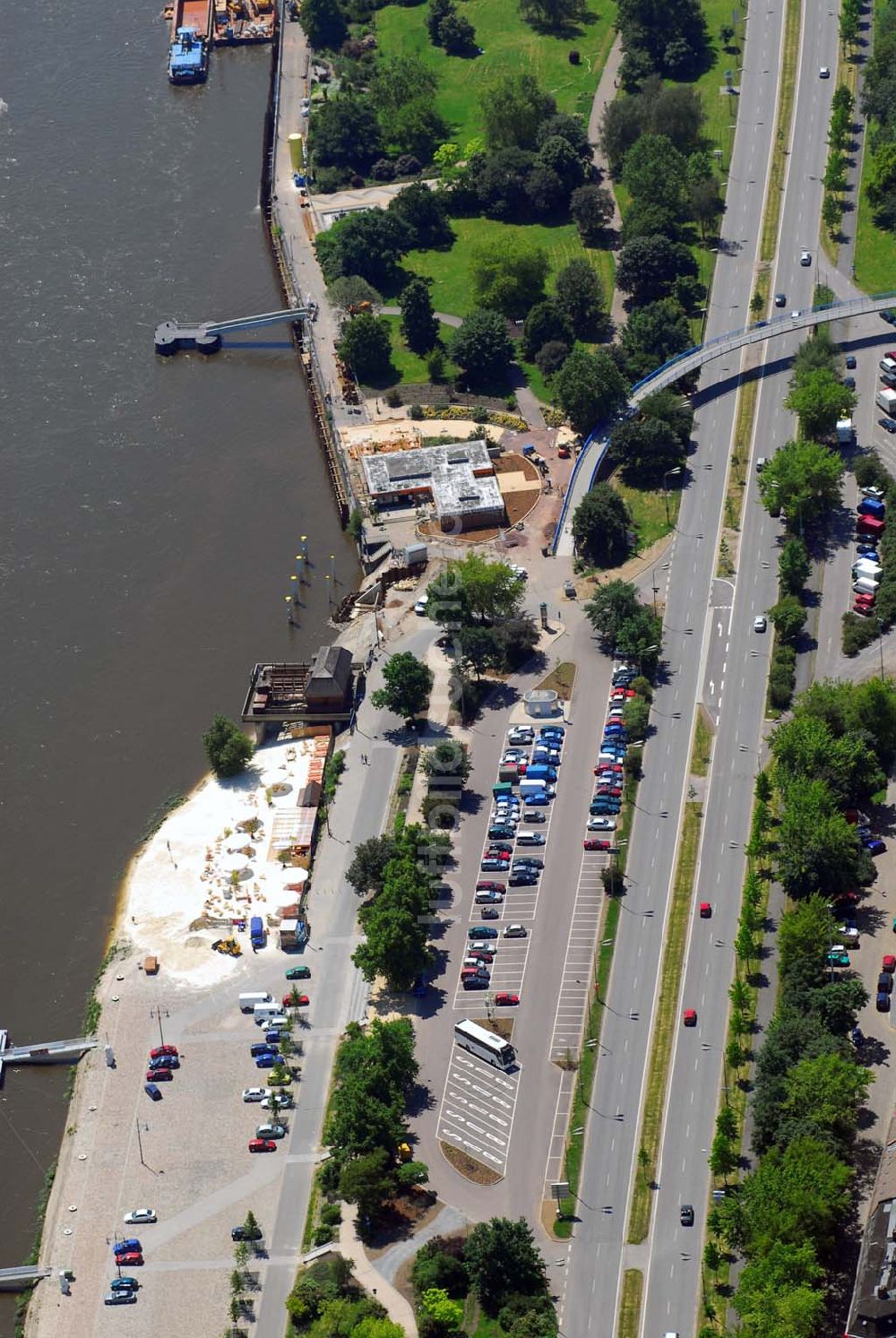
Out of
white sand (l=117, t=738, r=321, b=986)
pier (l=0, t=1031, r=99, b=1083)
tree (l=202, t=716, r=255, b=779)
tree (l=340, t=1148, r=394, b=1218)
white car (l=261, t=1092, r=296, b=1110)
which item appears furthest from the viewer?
tree (l=202, t=716, r=255, b=779)

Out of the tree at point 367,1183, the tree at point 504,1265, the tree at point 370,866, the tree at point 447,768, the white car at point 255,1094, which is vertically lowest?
the tree at point 504,1265

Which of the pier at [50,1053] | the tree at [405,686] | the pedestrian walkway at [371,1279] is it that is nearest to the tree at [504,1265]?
the pedestrian walkway at [371,1279]

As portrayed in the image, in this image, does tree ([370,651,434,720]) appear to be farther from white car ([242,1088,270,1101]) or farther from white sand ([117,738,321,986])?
white car ([242,1088,270,1101])

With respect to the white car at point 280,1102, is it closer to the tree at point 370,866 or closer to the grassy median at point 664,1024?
the tree at point 370,866

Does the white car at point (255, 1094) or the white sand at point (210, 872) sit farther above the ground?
the white sand at point (210, 872)

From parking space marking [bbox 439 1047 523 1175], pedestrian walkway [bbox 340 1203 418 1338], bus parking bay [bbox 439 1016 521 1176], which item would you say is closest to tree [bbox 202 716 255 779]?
bus parking bay [bbox 439 1016 521 1176]

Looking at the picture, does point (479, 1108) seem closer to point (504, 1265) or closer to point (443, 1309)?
point (504, 1265)
